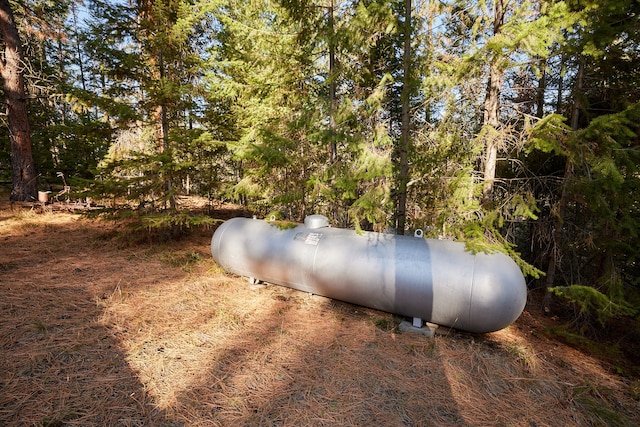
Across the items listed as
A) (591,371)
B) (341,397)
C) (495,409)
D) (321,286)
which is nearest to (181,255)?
(321,286)

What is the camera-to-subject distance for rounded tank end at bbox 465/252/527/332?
3750 millimetres

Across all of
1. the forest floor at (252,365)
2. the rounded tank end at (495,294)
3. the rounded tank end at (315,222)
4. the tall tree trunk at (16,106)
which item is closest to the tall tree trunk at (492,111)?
the rounded tank end at (495,294)

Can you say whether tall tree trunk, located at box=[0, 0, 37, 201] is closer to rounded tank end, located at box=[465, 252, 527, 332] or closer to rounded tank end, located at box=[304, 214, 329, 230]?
rounded tank end, located at box=[304, 214, 329, 230]

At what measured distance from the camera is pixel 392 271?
14.2 feet

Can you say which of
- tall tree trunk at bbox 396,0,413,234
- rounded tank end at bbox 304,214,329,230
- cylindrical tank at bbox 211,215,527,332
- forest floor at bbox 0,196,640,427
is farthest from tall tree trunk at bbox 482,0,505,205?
rounded tank end at bbox 304,214,329,230

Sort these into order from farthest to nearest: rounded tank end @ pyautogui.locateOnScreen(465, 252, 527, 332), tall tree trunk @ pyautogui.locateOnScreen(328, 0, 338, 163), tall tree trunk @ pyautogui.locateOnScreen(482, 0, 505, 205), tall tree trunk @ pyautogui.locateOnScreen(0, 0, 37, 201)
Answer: tall tree trunk @ pyautogui.locateOnScreen(0, 0, 37, 201), tall tree trunk @ pyautogui.locateOnScreen(328, 0, 338, 163), tall tree trunk @ pyautogui.locateOnScreen(482, 0, 505, 205), rounded tank end @ pyautogui.locateOnScreen(465, 252, 527, 332)

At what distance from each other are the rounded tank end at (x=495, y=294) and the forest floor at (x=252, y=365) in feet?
1.81

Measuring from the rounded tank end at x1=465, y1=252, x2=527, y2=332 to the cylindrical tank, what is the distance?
0.01 meters

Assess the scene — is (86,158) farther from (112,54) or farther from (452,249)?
(452,249)

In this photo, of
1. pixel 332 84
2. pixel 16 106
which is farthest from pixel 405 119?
pixel 16 106

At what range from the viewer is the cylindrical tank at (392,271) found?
384 centimetres

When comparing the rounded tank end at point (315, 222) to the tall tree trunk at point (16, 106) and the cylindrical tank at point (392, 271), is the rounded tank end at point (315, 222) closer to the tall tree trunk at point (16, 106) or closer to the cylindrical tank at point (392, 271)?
the cylindrical tank at point (392, 271)

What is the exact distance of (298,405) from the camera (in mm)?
2885

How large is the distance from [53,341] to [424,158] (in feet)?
24.3
